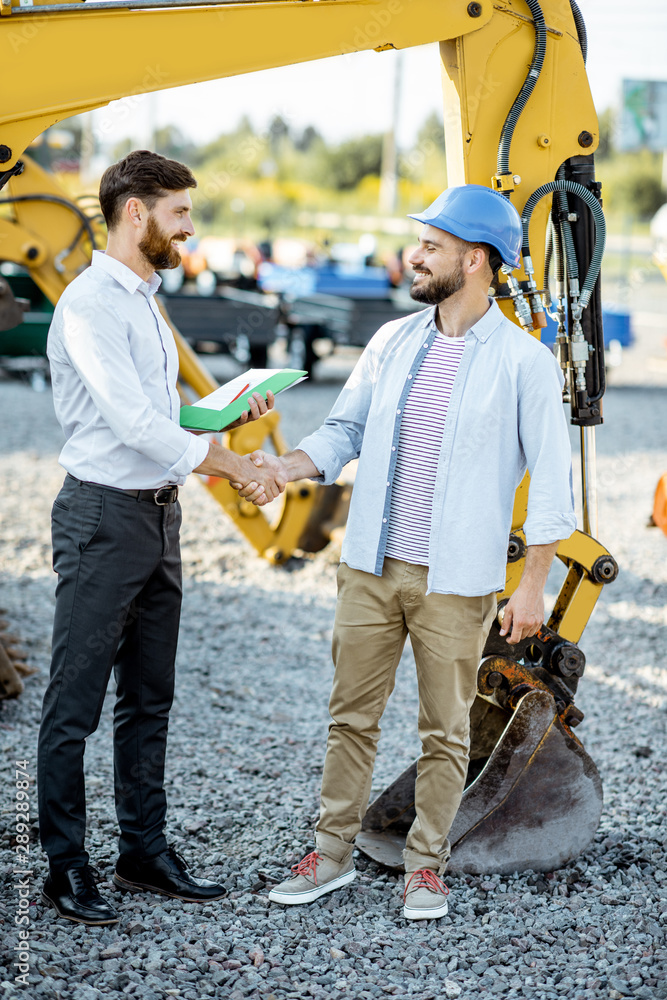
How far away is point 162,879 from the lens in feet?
10.9

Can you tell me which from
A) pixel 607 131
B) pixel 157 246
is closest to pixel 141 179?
pixel 157 246

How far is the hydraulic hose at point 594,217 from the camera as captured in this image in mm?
3559

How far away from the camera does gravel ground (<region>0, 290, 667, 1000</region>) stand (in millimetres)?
2986

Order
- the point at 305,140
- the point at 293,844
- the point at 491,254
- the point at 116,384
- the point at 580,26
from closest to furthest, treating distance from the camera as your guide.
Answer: the point at 116,384
the point at 491,254
the point at 580,26
the point at 293,844
the point at 305,140

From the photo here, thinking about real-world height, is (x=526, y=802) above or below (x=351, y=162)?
below

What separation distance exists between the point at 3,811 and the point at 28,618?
2663 millimetres

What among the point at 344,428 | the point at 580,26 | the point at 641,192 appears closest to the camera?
the point at 344,428

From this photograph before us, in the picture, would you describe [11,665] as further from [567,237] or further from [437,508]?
[567,237]

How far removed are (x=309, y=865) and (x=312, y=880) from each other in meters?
0.05

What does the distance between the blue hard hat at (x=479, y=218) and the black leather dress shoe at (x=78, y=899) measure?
2269mm

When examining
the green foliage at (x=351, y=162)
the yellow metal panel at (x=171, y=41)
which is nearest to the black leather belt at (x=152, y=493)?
the yellow metal panel at (x=171, y=41)

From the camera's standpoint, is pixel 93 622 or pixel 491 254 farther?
pixel 491 254

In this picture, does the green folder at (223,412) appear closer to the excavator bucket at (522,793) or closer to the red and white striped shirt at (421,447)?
the red and white striped shirt at (421,447)

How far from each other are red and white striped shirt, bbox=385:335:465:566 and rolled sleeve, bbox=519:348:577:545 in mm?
255
